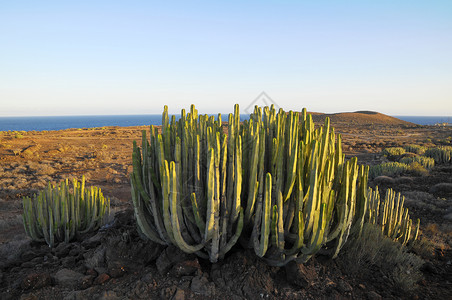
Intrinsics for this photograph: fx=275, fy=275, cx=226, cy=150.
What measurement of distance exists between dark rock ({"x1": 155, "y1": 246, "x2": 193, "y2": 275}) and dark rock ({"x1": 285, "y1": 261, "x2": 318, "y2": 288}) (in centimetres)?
131

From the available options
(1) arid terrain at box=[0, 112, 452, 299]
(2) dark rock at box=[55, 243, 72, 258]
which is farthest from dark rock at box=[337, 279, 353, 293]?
(2) dark rock at box=[55, 243, 72, 258]

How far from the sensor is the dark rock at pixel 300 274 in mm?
3299

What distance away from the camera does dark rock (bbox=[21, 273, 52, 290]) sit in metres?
3.42

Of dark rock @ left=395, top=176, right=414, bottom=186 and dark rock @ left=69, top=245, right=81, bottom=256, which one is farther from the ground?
dark rock @ left=69, top=245, right=81, bottom=256

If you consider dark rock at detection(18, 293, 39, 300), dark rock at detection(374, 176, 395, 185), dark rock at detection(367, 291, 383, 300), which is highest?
dark rock at detection(367, 291, 383, 300)

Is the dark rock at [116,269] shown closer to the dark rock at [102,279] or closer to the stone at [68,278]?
the dark rock at [102,279]

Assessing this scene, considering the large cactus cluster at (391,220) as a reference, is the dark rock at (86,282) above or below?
below

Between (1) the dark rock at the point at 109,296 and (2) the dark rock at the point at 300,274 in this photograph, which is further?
(2) the dark rock at the point at 300,274

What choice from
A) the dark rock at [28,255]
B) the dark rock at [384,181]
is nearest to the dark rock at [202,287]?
the dark rock at [28,255]

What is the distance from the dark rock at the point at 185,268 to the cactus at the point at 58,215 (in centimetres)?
281

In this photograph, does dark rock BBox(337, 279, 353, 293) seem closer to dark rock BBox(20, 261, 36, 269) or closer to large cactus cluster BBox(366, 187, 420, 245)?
large cactus cluster BBox(366, 187, 420, 245)

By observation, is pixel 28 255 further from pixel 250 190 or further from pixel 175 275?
pixel 250 190

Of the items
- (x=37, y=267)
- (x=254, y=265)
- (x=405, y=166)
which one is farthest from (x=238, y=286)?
(x=405, y=166)

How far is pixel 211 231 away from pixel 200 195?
1.69 ft
